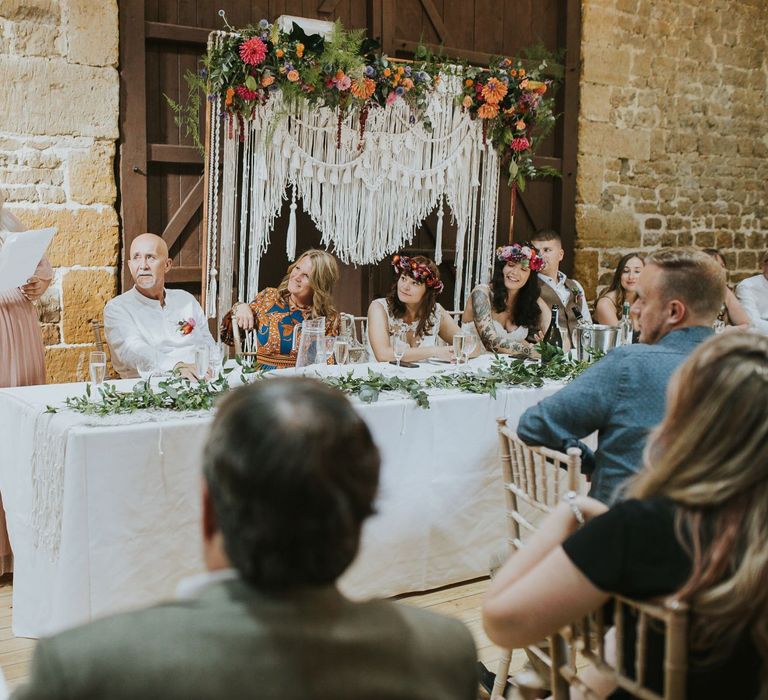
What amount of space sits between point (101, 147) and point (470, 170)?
2169 millimetres

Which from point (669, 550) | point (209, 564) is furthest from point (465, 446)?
point (209, 564)

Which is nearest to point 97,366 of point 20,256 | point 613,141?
point 20,256

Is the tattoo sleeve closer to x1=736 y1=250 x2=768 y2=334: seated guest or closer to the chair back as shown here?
the chair back

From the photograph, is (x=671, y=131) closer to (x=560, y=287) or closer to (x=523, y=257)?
(x=560, y=287)

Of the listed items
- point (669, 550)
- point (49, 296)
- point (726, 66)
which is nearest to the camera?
point (669, 550)

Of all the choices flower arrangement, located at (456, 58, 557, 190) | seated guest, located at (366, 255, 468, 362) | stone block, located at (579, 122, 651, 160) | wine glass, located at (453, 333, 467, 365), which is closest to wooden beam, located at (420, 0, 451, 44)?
flower arrangement, located at (456, 58, 557, 190)

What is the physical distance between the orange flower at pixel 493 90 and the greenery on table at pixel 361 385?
6.74 ft

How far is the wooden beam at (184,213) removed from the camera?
15.6ft

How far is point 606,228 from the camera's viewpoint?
21.0 feet

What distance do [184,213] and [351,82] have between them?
1192 mm

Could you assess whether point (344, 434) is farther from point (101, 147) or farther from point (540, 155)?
point (540, 155)

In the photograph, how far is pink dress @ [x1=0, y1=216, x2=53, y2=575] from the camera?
10.8ft

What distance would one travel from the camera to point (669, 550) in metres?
1.15

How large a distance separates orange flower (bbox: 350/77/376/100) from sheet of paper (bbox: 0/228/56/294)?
6.33 ft
